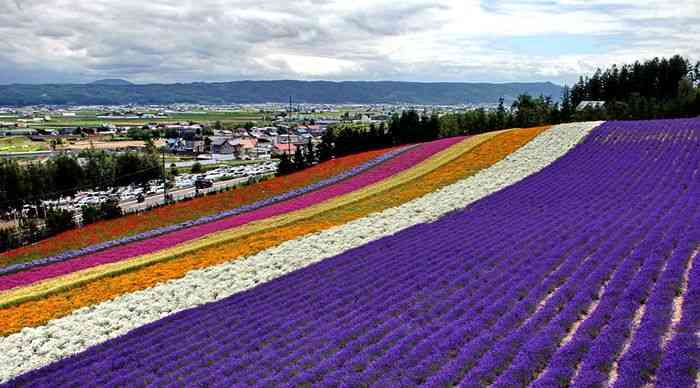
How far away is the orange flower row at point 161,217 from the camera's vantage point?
38.3 m

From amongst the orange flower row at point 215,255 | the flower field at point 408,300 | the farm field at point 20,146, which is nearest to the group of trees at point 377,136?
the orange flower row at point 215,255

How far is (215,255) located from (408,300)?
1361cm

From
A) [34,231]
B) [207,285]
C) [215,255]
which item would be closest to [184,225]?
[215,255]

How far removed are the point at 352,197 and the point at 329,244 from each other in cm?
1445

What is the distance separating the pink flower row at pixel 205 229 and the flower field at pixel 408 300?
78 cm

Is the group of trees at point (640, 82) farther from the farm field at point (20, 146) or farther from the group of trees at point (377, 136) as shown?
the farm field at point (20, 146)

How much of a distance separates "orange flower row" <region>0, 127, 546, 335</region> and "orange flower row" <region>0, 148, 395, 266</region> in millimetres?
13680

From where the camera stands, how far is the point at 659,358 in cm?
1070

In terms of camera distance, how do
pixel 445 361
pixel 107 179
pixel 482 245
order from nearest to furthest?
pixel 445 361 → pixel 482 245 → pixel 107 179

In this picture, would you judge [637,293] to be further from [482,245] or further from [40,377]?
[40,377]

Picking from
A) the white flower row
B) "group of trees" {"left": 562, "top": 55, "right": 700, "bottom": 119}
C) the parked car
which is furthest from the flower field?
"group of trees" {"left": 562, "top": 55, "right": 700, "bottom": 119}

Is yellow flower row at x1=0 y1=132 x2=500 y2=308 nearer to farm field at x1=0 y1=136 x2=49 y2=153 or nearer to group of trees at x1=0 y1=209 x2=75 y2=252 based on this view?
group of trees at x1=0 y1=209 x2=75 y2=252

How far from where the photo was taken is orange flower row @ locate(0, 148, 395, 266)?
126 ft

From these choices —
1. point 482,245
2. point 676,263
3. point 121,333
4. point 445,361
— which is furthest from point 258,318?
point 676,263
